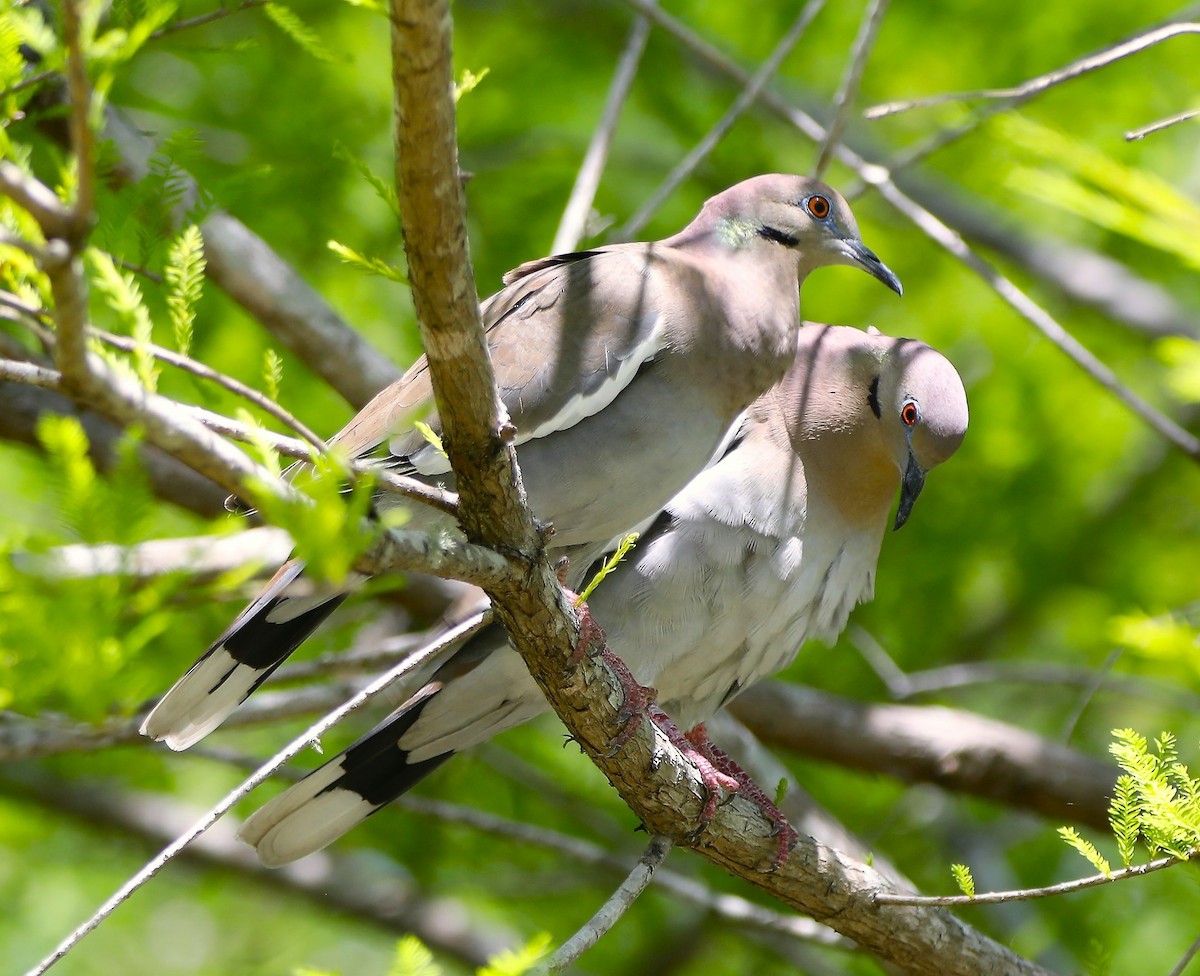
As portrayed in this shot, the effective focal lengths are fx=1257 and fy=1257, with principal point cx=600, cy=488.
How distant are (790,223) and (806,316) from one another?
4.22 feet

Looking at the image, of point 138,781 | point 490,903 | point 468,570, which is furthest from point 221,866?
point 468,570

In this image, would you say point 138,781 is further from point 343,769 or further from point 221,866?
point 343,769

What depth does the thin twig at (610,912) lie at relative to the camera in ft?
6.93

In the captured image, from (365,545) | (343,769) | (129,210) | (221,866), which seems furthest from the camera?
(221,866)

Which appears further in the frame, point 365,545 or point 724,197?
point 724,197

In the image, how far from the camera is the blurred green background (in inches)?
178

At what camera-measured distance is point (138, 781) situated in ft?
16.3

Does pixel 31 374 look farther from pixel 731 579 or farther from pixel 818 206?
pixel 818 206

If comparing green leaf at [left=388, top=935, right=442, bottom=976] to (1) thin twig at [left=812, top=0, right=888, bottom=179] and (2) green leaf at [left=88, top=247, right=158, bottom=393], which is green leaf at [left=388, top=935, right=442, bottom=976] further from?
(1) thin twig at [left=812, top=0, right=888, bottom=179]

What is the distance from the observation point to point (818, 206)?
11.8 ft

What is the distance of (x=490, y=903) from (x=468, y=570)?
3410mm

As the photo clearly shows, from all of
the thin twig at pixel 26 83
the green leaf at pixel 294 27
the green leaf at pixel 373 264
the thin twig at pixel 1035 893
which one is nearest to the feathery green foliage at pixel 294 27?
the green leaf at pixel 294 27

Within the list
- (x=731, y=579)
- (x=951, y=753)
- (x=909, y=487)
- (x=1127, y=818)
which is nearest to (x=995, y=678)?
(x=951, y=753)

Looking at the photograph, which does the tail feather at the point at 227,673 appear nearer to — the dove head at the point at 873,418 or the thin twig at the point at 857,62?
the dove head at the point at 873,418
